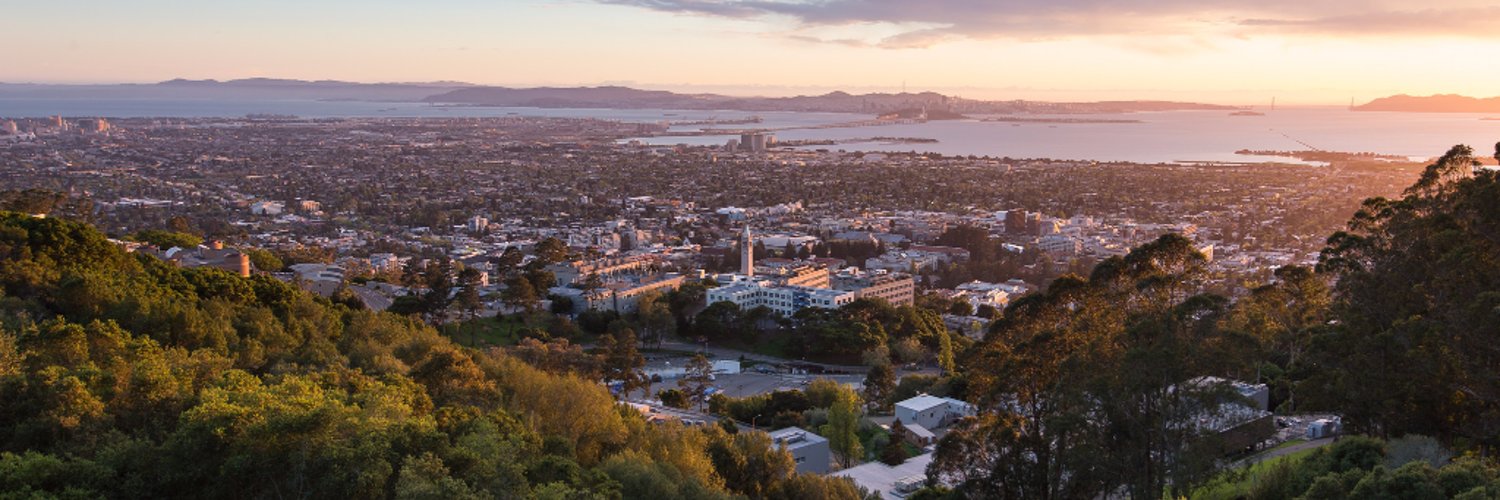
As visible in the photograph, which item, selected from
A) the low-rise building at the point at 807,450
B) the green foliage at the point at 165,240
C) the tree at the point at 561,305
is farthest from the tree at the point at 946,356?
the green foliage at the point at 165,240

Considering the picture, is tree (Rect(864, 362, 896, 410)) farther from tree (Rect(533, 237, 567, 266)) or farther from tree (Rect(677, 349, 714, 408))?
tree (Rect(533, 237, 567, 266))

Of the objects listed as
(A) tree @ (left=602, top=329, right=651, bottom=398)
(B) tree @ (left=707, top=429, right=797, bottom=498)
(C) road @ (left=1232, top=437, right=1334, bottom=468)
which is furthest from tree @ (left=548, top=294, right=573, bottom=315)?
(C) road @ (left=1232, top=437, right=1334, bottom=468)

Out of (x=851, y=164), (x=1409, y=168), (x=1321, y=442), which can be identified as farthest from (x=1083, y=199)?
(x=1321, y=442)

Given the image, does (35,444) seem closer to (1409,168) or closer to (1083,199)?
(1083,199)

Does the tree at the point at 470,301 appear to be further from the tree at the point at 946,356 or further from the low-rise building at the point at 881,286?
the low-rise building at the point at 881,286

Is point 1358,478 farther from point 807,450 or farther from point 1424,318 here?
point 807,450

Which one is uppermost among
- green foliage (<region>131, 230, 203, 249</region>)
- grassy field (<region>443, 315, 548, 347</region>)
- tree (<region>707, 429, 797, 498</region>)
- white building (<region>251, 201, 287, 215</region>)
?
green foliage (<region>131, 230, 203, 249</region>)
